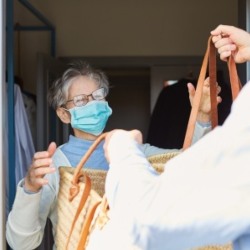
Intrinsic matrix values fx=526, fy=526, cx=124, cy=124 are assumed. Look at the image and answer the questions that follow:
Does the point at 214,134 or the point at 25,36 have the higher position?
the point at 25,36

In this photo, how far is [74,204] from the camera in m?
1.12

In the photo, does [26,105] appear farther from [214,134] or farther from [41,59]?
[214,134]

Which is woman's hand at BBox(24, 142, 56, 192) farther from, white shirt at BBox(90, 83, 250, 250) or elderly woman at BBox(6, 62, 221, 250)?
white shirt at BBox(90, 83, 250, 250)

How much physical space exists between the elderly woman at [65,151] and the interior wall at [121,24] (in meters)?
1.94

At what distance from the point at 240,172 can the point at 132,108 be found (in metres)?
5.07

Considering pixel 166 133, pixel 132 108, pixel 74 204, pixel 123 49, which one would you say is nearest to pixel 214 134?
pixel 74 204

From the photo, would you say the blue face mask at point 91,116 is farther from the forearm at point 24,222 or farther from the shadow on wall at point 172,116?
the shadow on wall at point 172,116

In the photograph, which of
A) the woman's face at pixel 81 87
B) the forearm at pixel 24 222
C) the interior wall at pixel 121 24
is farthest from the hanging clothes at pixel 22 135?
the forearm at pixel 24 222

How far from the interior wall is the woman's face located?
79.7 inches

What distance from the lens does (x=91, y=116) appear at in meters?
1.44

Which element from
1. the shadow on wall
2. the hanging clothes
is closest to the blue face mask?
the hanging clothes

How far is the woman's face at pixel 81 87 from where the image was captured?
153 cm

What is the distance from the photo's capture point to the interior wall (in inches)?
138

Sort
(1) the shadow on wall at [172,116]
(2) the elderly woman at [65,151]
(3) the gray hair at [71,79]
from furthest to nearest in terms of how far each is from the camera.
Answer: (1) the shadow on wall at [172,116] → (3) the gray hair at [71,79] → (2) the elderly woman at [65,151]
